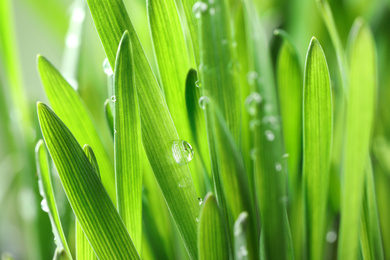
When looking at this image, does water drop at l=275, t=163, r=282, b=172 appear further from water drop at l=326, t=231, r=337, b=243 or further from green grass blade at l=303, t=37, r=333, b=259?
water drop at l=326, t=231, r=337, b=243

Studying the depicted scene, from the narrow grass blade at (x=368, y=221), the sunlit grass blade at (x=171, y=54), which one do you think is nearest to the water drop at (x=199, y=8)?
the sunlit grass blade at (x=171, y=54)

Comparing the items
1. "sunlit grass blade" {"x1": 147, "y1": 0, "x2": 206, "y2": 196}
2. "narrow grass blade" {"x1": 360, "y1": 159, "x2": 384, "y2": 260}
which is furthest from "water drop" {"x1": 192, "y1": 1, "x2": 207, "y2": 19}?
"narrow grass blade" {"x1": 360, "y1": 159, "x2": 384, "y2": 260}

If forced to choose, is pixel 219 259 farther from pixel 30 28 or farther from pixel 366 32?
pixel 30 28

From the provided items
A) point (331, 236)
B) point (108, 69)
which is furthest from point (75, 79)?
point (331, 236)

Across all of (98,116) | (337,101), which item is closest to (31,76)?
(98,116)

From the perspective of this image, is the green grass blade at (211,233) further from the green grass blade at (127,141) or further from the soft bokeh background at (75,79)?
the soft bokeh background at (75,79)

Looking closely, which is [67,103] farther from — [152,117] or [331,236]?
[331,236]
